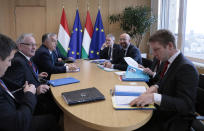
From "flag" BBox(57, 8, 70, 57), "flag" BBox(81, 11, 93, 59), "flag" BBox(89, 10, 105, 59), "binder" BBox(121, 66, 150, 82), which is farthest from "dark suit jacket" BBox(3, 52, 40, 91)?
"flag" BBox(89, 10, 105, 59)

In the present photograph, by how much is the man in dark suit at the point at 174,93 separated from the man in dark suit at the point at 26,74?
114cm

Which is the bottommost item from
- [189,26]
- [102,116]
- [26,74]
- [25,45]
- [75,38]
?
[102,116]

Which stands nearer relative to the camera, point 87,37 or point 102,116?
point 102,116

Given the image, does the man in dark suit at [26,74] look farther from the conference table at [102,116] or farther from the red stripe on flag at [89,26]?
the red stripe on flag at [89,26]

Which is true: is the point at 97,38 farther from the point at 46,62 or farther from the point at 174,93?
the point at 174,93

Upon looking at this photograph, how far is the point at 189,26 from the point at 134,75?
7.78 ft

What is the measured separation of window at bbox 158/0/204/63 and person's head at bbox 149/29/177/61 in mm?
2392

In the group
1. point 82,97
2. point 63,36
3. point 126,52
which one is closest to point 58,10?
point 63,36

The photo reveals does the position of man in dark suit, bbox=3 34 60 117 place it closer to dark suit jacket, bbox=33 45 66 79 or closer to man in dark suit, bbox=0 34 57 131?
dark suit jacket, bbox=33 45 66 79

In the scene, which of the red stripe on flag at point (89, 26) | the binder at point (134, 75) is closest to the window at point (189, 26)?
the binder at point (134, 75)

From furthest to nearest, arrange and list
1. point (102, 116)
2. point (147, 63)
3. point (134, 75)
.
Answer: point (147, 63)
point (134, 75)
point (102, 116)

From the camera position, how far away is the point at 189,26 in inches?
147

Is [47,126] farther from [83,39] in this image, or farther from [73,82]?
[83,39]

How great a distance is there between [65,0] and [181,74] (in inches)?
170
